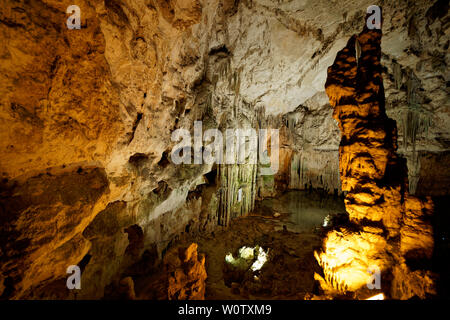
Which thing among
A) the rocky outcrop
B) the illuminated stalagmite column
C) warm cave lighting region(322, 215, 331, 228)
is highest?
the illuminated stalagmite column

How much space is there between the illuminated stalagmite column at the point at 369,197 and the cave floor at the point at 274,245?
2.69ft

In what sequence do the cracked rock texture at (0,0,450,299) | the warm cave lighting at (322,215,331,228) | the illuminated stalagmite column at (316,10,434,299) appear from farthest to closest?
the warm cave lighting at (322,215,331,228)
the illuminated stalagmite column at (316,10,434,299)
the cracked rock texture at (0,0,450,299)

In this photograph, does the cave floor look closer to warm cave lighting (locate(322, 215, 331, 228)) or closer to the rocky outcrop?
warm cave lighting (locate(322, 215, 331, 228))

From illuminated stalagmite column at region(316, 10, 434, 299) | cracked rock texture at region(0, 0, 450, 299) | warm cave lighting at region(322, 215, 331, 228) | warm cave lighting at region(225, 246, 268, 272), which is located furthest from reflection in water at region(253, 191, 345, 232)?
illuminated stalagmite column at region(316, 10, 434, 299)

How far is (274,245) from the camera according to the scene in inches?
270

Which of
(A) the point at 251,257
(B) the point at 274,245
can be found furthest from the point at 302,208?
(A) the point at 251,257

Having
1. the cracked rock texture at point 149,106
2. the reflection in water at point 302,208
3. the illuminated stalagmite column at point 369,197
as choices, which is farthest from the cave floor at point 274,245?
the cracked rock texture at point 149,106

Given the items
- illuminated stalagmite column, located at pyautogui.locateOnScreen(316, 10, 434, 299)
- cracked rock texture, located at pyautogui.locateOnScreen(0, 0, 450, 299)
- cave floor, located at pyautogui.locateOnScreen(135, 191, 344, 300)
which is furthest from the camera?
cave floor, located at pyautogui.locateOnScreen(135, 191, 344, 300)

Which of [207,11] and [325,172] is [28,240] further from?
[325,172]

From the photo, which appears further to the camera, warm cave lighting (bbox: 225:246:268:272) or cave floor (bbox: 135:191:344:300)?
warm cave lighting (bbox: 225:246:268:272)

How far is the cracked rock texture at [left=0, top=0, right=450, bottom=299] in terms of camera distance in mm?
1702

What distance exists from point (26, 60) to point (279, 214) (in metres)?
10.0

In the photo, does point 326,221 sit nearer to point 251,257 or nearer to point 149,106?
point 251,257

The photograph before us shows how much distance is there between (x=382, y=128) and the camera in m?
3.43
